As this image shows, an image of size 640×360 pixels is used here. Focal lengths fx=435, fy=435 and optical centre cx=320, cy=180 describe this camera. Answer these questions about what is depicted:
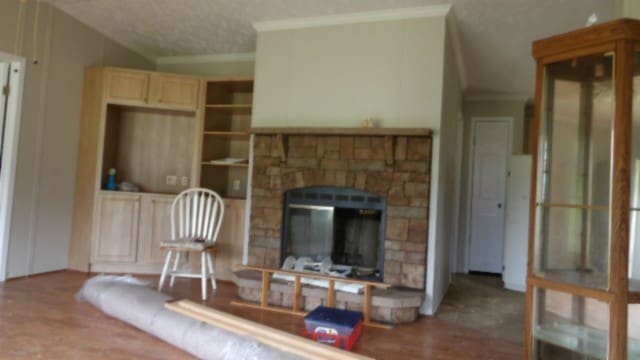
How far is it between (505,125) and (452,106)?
1.83 metres

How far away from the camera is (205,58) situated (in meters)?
5.19

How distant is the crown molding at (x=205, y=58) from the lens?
5.03m

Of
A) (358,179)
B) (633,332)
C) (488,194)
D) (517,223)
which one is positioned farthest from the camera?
(488,194)

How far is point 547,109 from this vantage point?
2.30 m

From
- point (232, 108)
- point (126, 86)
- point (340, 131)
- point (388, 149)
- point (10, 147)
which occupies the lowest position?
point (10, 147)

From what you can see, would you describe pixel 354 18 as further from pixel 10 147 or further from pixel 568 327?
pixel 10 147

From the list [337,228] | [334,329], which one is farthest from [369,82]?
[334,329]

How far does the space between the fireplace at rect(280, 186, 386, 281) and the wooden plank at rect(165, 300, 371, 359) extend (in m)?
1.29

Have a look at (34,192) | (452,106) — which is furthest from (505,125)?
(34,192)

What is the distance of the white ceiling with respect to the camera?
3480 mm

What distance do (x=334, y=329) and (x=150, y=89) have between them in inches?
131

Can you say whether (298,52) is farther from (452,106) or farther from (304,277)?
(304,277)

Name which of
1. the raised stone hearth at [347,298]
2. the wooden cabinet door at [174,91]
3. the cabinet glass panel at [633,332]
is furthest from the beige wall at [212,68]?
the cabinet glass panel at [633,332]

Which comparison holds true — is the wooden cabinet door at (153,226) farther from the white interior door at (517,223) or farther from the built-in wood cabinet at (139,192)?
the white interior door at (517,223)
